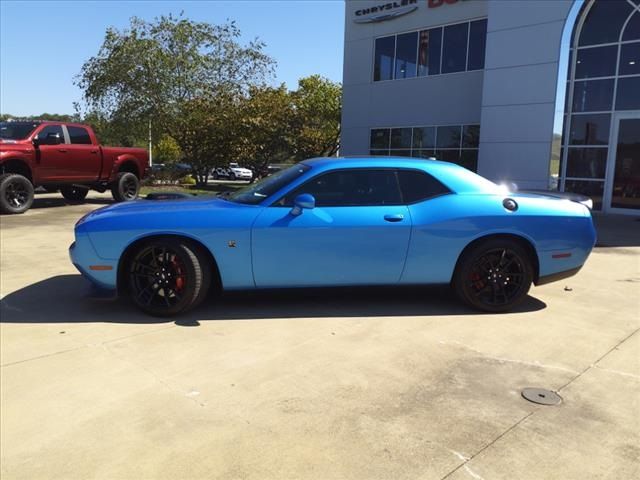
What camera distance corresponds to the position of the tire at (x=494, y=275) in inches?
192

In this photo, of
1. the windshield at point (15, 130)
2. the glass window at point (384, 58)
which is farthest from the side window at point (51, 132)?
the glass window at point (384, 58)

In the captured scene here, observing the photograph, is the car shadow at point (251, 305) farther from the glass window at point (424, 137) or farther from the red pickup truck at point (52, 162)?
the glass window at point (424, 137)

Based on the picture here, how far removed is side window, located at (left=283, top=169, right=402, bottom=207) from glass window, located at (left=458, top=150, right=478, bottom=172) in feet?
42.6

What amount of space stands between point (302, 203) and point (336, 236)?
426 millimetres

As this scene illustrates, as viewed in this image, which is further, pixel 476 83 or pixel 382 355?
pixel 476 83

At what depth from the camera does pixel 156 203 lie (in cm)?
500

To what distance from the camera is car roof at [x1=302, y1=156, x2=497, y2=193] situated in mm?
4875

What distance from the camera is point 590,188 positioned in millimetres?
14617

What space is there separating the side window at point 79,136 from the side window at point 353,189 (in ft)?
32.5

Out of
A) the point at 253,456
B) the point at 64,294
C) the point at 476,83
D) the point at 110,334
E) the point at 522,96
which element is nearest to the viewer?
the point at 253,456

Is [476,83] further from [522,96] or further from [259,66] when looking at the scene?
[259,66]

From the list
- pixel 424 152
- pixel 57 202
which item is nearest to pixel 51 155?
pixel 57 202

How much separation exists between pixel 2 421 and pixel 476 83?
17.0 metres

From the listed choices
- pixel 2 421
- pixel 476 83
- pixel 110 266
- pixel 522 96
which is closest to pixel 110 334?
pixel 110 266
